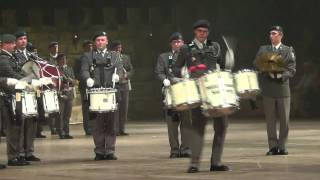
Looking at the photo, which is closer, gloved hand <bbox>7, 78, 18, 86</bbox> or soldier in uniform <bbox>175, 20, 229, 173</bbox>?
soldier in uniform <bbox>175, 20, 229, 173</bbox>

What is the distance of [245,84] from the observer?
1024 centimetres

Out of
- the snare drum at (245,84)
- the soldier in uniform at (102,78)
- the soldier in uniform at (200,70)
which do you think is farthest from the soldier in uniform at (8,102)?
the snare drum at (245,84)

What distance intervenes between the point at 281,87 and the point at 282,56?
0.50 meters

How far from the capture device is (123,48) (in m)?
24.9

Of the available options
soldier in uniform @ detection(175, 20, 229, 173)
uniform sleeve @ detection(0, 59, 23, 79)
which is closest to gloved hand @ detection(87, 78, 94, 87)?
uniform sleeve @ detection(0, 59, 23, 79)

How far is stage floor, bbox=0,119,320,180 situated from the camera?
9969mm

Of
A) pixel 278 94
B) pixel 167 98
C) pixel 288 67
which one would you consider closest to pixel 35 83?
pixel 167 98

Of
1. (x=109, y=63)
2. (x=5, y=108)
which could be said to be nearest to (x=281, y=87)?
(x=109, y=63)

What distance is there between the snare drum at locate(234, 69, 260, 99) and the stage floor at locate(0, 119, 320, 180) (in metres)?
1.02

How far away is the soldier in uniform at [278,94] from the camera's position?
12586mm

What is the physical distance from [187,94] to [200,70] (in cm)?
52

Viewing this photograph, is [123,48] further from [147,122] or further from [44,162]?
[44,162]

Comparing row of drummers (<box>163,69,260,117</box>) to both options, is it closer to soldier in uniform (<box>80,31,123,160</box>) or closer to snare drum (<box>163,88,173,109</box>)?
snare drum (<box>163,88,173,109</box>)

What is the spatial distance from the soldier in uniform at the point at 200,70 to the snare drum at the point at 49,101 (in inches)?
111
